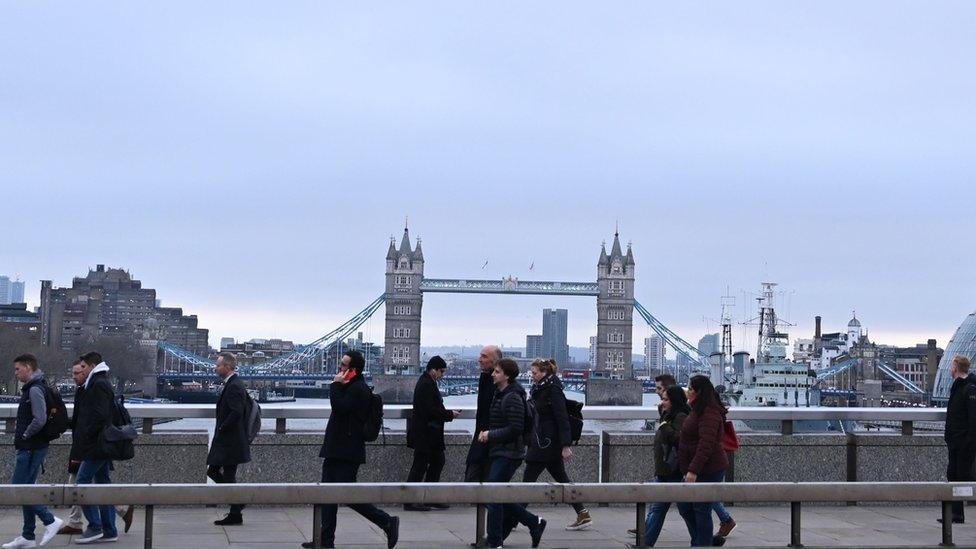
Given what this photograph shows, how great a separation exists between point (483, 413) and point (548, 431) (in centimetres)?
117

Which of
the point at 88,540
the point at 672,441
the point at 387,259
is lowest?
the point at 88,540

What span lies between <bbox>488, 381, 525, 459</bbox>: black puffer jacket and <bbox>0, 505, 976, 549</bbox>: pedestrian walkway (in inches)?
27.6

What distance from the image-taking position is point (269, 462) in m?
12.1

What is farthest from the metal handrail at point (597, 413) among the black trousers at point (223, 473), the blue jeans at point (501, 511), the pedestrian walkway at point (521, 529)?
the blue jeans at point (501, 511)

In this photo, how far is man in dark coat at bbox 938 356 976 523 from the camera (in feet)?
36.4

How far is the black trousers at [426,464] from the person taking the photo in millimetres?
11727

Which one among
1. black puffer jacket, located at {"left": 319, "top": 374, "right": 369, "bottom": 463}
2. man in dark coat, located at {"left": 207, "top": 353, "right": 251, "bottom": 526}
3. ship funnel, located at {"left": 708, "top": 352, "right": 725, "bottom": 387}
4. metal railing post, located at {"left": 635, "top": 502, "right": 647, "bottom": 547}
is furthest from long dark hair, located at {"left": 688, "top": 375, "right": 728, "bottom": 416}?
ship funnel, located at {"left": 708, "top": 352, "right": 725, "bottom": 387}

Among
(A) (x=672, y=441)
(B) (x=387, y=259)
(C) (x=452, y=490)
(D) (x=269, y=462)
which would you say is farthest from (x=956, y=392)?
(B) (x=387, y=259)

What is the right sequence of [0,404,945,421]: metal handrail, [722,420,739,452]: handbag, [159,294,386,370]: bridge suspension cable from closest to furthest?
[722,420,739,452]: handbag
[0,404,945,421]: metal handrail
[159,294,386,370]: bridge suspension cable

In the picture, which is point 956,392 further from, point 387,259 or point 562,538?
point 387,259

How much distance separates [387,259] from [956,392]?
153 meters

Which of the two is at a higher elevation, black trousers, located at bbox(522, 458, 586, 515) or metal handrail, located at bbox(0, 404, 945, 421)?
metal handrail, located at bbox(0, 404, 945, 421)

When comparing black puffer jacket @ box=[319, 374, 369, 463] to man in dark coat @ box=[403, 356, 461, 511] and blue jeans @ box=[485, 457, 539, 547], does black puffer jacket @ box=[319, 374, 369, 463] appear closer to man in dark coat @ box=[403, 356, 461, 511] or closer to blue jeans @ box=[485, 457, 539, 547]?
blue jeans @ box=[485, 457, 539, 547]

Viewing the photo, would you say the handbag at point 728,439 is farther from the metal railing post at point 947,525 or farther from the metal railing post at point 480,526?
the metal railing post at point 480,526
